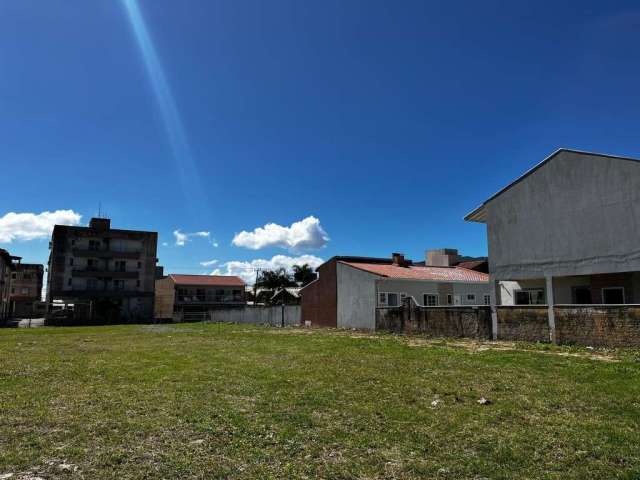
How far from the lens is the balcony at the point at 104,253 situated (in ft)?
245

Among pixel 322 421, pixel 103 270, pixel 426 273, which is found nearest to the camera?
pixel 322 421

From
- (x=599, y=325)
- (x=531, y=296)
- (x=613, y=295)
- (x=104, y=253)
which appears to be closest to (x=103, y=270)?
(x=104, y=253)

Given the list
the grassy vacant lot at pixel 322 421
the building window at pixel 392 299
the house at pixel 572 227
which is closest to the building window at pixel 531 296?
the house at pixel 572 227

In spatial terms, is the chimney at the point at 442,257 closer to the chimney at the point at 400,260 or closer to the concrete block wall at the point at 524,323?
the chimney at the point at 400,260

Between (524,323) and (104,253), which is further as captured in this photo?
(104,253)

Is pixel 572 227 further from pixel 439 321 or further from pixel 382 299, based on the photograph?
pixel 382 299

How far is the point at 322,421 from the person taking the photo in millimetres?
7094

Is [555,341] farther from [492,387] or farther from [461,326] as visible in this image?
[492,387]

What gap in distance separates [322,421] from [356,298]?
1128 inches

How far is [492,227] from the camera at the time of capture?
84.2 feet

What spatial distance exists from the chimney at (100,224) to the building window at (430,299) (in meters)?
59.8

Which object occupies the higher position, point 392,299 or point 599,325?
point 392,299

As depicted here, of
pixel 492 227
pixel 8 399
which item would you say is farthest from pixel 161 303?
pixel 8 399

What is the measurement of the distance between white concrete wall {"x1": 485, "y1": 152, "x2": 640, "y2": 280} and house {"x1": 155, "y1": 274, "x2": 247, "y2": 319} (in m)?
68.3
